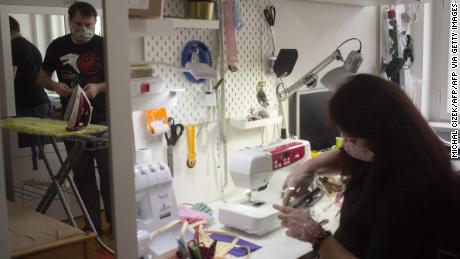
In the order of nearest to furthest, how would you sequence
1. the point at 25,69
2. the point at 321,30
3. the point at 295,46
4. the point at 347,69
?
1. the point at 25,69
2. the point at 347,69
3. the point at 295,46
4. the point at 321,30

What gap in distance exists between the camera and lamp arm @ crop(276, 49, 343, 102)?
229cm

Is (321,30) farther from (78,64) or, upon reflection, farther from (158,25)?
(78,64)

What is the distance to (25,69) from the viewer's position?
98 centimetres

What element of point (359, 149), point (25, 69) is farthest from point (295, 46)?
point (25, 69)

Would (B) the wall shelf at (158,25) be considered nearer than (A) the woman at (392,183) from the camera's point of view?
No

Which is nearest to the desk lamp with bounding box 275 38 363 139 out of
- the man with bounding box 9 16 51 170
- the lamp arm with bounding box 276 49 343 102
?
the lamp arm with bounding box 276 49 343 102

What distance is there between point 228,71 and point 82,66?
1219 mm

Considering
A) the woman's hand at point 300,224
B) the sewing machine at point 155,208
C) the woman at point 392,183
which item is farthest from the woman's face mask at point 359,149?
the sewing machine at point 155,208

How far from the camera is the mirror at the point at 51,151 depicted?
3.17 ft

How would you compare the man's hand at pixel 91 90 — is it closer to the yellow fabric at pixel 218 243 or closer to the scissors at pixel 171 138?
the yellow fabric at pixel 218 243

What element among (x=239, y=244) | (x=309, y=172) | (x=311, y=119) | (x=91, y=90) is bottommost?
(x=239, y=244)

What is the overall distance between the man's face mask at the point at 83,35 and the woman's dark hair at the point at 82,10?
0.03m

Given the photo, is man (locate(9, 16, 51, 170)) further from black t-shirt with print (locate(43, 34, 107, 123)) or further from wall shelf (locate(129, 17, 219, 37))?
wall shelf (locate(129, 17, 219, 37))

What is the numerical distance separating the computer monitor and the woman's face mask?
1.14 metres
